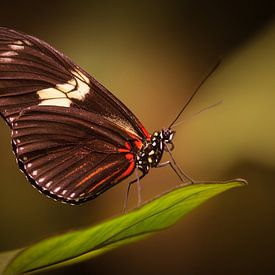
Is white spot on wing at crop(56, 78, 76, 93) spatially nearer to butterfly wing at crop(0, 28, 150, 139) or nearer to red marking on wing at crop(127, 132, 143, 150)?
butterfly wing at crop(0, 28, 150, 139)

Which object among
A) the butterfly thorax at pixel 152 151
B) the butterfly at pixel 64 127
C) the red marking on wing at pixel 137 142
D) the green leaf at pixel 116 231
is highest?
the butterfly at pixel 64 127

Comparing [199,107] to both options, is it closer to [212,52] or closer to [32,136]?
[212,52]

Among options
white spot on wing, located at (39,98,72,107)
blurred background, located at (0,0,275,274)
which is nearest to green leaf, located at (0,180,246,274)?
white spot on wing, located at (39,98,72,107)

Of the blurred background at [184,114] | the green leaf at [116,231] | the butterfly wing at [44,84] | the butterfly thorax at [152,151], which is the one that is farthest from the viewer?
the blurred background at [184,114]

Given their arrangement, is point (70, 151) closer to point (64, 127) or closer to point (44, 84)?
point (64, 127)

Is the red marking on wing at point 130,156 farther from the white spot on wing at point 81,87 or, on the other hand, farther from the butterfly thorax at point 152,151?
the white spot on wing at point 81,87

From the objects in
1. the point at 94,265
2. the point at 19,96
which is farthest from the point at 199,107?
the point at 19,96

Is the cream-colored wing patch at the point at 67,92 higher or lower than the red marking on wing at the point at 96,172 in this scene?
higher

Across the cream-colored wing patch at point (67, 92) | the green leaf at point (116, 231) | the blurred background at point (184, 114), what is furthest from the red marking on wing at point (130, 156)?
the blurred background at point (184, 114)

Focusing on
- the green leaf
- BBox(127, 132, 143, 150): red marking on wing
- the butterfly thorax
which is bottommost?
the green leaf
